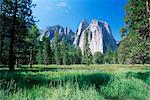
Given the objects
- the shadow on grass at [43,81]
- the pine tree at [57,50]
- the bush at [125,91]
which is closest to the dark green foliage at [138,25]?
the shadow on grass at [43,81]

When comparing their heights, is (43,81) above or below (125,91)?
above

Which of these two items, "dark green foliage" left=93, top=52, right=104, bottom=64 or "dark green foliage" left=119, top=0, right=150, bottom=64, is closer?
"dark green foliage" left=119, top=0, right=150, bottom=64

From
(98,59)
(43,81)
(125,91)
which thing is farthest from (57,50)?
(125,91)

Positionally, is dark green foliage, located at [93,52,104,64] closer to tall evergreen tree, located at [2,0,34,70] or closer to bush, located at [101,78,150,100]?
tall evergreen tree, located at [2,0,34,70]

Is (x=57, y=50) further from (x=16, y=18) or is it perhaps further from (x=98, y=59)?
(x=16, y=18)

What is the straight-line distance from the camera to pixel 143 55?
29.6 m

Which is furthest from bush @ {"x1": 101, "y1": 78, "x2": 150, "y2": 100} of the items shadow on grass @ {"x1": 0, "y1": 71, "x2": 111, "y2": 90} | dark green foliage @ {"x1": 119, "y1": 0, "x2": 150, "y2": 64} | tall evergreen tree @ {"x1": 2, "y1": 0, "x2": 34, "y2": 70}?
tall evergreen tree @ {"x1": 2, "y1": 0, "x2": 34, "y2": 70}

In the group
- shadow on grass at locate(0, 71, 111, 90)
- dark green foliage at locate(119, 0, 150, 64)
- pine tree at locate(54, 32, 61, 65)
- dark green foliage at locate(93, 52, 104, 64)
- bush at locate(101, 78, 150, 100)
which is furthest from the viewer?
dark green foliage at locate(93, 52, 104, 64)

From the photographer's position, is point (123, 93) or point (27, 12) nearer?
point (123, 93)

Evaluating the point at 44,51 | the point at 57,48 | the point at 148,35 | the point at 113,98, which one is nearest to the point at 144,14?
the point at 148,35

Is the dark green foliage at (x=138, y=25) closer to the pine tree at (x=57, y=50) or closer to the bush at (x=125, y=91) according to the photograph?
the bush at (x=125, y=91)

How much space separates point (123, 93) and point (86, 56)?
3430 inches

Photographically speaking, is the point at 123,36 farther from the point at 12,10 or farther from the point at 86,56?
the point at 86,56

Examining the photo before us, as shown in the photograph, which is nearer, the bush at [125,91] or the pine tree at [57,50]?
the bush at [125,91]
